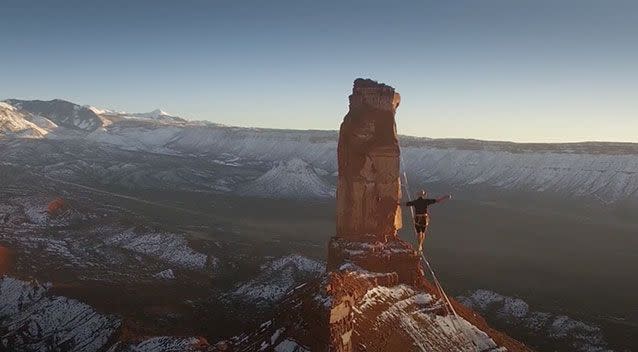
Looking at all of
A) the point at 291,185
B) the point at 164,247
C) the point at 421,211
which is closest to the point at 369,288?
the point at 421,211

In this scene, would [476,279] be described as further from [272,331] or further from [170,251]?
[272,331]

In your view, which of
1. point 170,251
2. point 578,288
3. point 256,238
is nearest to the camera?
point 578,288

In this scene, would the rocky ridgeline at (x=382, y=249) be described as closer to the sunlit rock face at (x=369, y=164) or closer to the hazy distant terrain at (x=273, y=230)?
the sunlit rock face at (x=369, y=164)

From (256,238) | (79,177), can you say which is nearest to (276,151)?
(79,177)

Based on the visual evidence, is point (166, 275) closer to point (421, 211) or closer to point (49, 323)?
point (49, 323)

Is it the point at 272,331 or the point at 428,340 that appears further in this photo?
the point at 428,340

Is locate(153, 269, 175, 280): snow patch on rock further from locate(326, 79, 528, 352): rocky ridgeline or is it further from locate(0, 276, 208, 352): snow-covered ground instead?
locate(326, 79, 528, 352): rocky ridgeline

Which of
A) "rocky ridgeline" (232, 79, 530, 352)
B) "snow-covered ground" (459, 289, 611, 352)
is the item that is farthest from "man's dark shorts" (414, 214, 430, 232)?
"snow-covered ground" (459, 289, 611, 352)
